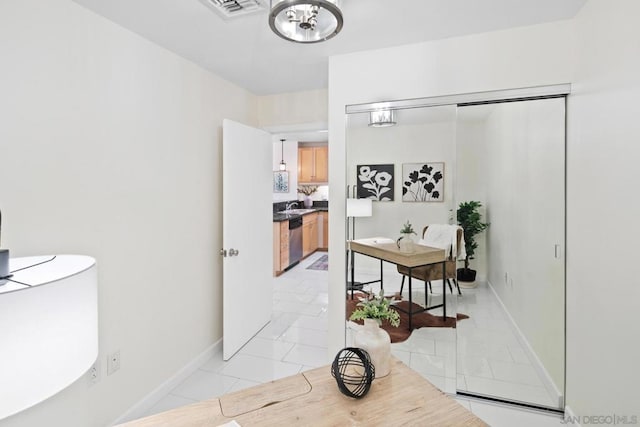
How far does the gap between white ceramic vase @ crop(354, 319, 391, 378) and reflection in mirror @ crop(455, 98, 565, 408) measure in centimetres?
125

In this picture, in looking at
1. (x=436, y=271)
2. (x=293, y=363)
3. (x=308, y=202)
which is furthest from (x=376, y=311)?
(x=308, y=202)

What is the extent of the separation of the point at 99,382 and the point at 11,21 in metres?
1.82

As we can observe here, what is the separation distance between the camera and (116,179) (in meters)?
1.93

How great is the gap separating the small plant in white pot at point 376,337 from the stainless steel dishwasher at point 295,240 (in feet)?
14.9

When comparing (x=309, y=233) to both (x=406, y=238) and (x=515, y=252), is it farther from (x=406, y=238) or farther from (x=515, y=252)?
(x=515, y=252)

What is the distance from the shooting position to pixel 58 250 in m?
1.62

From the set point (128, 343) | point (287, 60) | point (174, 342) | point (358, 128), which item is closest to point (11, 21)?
point (287, 60)

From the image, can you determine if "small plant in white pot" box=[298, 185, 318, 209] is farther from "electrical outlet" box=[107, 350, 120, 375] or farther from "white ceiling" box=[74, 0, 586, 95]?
"electrical outlet" box=[107, 350, 120, 375]

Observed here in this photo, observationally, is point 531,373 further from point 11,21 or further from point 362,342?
point 11,21

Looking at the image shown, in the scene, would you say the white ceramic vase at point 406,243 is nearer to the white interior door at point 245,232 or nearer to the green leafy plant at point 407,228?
the green leafy plant at point 407,228

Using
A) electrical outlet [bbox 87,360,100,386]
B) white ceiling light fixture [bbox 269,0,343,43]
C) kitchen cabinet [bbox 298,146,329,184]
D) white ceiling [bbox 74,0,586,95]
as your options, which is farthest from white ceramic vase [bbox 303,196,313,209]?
white ceiling light fixture [bbox 269,0,343,43]

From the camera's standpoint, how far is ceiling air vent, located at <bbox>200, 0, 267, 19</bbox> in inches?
67.3

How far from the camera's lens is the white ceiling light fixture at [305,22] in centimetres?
123

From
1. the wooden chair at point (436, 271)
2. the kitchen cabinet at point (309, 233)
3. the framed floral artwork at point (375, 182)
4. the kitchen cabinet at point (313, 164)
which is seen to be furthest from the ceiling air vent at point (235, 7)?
the kitchen cabinet at point (313, 164)
